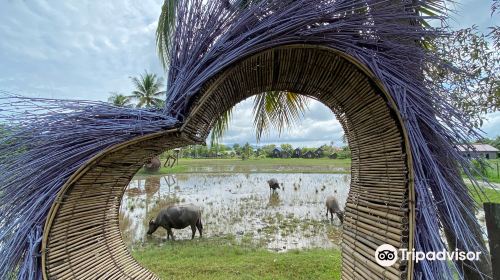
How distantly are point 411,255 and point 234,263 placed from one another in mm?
3376

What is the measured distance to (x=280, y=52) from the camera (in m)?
1.38

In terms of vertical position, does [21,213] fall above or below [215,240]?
above

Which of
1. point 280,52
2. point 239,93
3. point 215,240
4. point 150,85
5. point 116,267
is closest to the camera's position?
point 280,52

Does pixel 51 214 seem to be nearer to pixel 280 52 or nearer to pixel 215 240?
pixel 280 52

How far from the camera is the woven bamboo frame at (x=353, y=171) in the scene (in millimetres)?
1220

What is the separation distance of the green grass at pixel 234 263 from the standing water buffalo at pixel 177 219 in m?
1.01

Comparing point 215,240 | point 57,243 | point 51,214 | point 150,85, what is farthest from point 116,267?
point 150,85

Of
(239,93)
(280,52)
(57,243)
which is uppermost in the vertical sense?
(280,52)

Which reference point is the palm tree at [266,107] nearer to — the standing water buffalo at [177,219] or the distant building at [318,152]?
the standing water buffalo at [177,219]

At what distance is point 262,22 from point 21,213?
4.47 ft

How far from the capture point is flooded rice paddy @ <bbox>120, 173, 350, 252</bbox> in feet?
20.2

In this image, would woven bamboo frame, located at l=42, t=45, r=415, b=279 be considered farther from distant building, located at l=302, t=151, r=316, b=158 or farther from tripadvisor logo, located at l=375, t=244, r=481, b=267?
distant building, located at l=302, t=151, r=316, b=158

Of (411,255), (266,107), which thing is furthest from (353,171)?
(266,107)

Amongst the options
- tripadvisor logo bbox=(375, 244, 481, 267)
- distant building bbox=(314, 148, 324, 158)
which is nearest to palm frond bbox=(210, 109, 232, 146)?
tripadvisor logo bbox=(375, 244, 481, 267)
